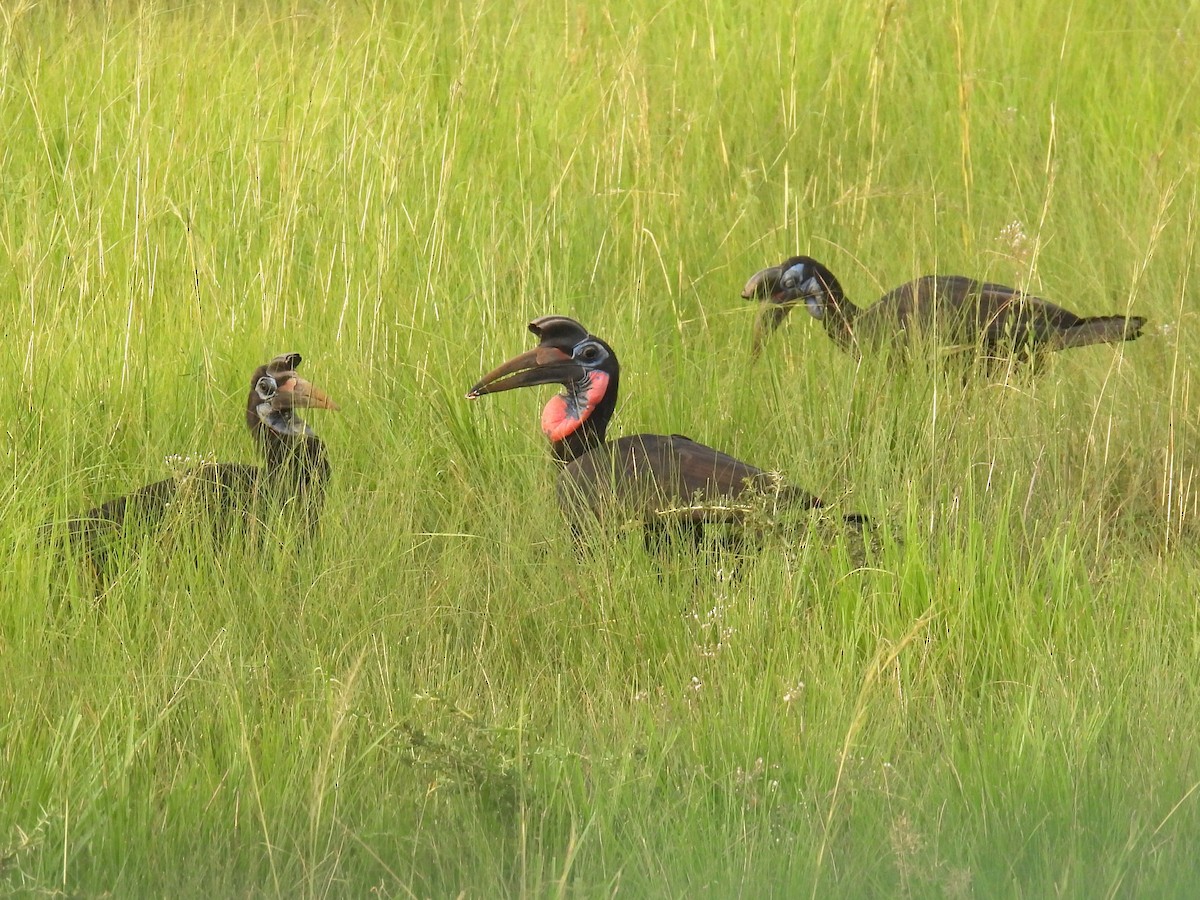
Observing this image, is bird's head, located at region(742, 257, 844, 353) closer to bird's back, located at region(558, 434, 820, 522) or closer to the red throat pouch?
the red throat pouch

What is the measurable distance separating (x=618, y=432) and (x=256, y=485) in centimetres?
123

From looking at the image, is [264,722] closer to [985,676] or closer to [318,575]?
[318,575]

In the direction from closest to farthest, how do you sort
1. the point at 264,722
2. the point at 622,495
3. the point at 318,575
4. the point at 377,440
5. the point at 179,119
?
the point at 264,722, the point at 318,575, the point at 622,495, the point at 377,440, the point at 179,119

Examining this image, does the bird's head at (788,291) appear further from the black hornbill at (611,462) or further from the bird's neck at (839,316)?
the black hornbill at (611,462)

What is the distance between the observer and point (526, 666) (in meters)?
3.45

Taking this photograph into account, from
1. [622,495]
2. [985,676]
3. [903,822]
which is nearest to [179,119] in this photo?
[622,495]

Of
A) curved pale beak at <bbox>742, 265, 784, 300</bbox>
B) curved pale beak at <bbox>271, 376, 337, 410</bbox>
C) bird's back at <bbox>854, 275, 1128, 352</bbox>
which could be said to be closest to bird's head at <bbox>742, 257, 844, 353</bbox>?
curved pale beak at <bbox>742, 265, 784, 300</bbox>

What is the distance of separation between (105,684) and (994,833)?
169 centimetres

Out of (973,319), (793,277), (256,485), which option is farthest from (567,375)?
(973,319)

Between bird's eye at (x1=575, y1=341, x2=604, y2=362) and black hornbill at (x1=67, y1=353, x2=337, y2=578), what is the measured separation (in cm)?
71

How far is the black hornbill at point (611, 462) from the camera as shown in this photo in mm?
3848

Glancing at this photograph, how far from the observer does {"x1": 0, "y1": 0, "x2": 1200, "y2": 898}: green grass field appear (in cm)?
271

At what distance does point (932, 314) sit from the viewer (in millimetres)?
4883

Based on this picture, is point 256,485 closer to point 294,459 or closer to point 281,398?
point 294,459
